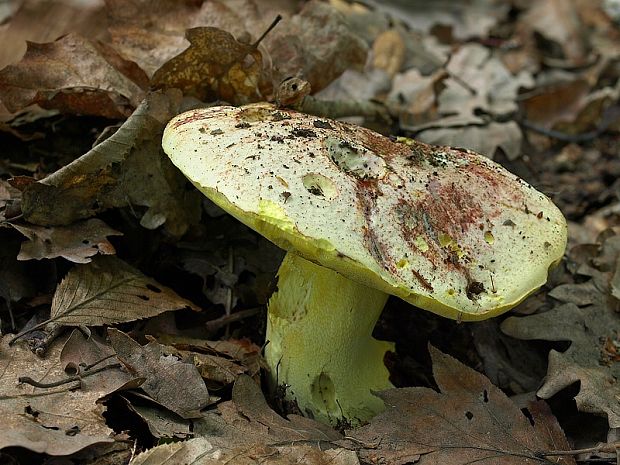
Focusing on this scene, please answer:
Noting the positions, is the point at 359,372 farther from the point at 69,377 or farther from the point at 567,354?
the point at 69,377

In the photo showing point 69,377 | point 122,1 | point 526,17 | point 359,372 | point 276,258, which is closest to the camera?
point 69,377

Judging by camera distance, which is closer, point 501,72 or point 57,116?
point 57,116

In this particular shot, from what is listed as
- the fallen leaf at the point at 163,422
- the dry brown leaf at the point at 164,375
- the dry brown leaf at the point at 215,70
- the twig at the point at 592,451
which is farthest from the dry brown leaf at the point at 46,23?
the twig at the point at 592,451

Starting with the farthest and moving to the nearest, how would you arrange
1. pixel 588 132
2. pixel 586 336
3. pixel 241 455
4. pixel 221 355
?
pixel 588 132 → pixel 586 336 → pixel 221 355 → pixel 241 455

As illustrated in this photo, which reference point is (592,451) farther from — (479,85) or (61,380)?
(479,85)

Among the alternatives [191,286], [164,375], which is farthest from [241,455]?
[191,286]

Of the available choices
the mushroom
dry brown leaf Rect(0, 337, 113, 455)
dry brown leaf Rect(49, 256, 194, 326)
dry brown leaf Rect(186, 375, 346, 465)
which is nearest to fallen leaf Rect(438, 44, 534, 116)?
the mushroom

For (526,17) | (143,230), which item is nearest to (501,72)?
(526,17)
